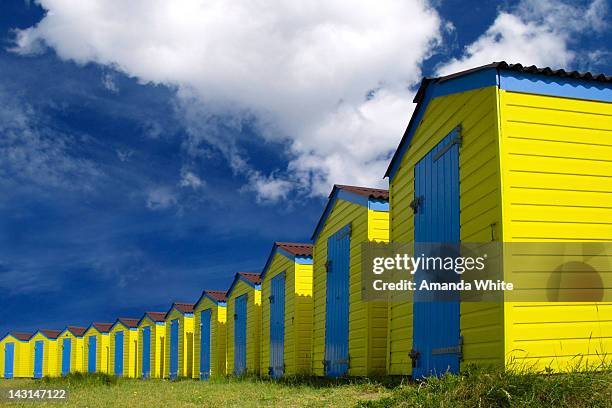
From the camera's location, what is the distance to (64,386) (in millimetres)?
17828

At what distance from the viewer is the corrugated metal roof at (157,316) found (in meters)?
38.9

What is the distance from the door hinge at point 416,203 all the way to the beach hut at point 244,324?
1278cm

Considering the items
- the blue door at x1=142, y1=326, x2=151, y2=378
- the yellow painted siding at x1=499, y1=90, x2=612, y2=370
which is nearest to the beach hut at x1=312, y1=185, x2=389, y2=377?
the yellow painted siding at x1=499, y1=90, x2=612, y2=370

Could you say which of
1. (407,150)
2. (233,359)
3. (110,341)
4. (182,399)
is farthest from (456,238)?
(110,341)

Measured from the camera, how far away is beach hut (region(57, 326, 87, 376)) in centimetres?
5172

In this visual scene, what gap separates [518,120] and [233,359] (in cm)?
1998

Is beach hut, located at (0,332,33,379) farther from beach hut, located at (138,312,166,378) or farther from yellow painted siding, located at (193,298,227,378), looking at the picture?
yellow painted siding, located at (193,298,227,378)

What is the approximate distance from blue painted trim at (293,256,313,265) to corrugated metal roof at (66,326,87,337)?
36.2 meters

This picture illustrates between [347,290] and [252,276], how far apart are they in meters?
10.8

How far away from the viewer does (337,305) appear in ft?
53.8

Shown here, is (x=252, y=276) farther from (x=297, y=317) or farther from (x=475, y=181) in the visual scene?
(x=475, y=181)

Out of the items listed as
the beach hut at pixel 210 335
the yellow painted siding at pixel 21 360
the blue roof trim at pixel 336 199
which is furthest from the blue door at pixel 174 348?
the yellow painted siding at pixel 21 360

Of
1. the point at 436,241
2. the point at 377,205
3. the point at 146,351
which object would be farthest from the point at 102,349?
the point at 436,241

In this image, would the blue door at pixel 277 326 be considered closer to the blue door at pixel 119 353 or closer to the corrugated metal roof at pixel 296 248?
the corrugated metal roof at pixel 296 248
